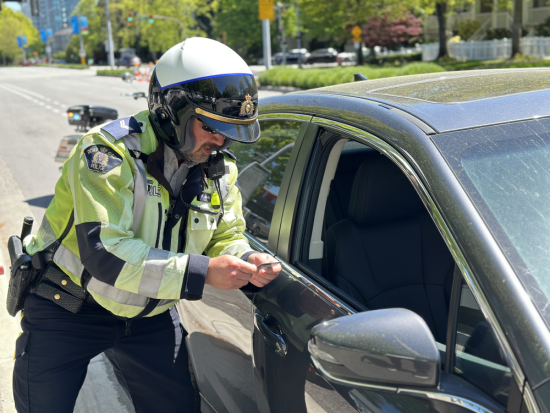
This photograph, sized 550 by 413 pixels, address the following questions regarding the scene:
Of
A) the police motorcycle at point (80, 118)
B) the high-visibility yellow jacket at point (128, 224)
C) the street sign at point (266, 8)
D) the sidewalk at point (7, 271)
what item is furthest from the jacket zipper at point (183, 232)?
the street sign at point (266, 8)

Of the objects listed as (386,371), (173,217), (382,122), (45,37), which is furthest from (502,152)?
(45,37)

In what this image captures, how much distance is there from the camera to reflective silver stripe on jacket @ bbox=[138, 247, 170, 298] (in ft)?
6.14

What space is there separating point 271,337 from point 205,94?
0.77 metres

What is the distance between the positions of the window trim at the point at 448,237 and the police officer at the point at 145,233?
373mm

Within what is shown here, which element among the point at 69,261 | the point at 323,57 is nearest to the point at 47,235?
the point at 69,261

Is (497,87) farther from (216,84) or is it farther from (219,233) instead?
(219,233)

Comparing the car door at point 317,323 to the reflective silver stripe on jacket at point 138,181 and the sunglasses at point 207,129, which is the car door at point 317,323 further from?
the reflective silver stripe on jacket at point 138,181

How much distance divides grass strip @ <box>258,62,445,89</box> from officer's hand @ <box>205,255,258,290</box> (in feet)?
61.4

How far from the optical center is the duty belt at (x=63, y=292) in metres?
2.12

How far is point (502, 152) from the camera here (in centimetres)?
159

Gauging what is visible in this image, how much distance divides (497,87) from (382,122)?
0.41 m

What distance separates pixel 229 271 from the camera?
189 centimetres

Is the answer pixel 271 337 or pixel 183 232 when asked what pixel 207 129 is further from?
pixel 271 337

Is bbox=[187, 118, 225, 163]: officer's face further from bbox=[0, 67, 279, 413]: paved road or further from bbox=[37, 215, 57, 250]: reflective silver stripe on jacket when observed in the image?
Result: bbox=[0, 67, 279, 413]: paved road
